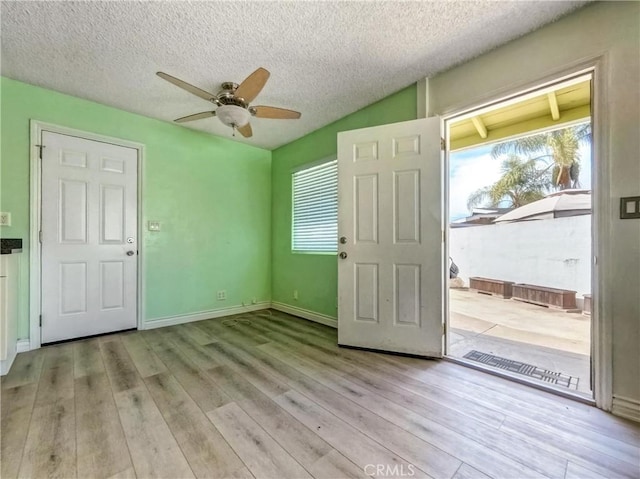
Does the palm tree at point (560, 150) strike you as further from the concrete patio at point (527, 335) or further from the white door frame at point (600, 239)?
the white door frame at point (600, 239)

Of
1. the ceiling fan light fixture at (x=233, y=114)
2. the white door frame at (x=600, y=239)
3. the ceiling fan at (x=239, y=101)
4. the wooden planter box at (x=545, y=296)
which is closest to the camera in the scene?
the white door frame at (x=600, y=239)

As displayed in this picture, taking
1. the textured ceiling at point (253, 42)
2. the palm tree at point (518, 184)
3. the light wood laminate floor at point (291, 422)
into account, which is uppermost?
the textured ceiling at point (253, 42)

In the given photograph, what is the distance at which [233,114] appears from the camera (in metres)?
2.28

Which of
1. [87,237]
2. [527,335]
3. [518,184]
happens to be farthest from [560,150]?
[87,237]

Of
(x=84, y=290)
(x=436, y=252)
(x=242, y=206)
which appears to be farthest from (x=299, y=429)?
(x=242, y=206)

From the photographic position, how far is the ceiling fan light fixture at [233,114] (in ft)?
7.35

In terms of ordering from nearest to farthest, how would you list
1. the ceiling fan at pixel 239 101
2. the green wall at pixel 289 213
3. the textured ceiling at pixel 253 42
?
the textured ceiling at pixel 253 42, the ceiling fan at pixel 239 101, the green wall at pixel 289 213

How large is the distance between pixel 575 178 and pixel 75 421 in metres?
6.17

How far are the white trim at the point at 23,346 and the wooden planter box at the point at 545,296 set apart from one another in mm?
6520

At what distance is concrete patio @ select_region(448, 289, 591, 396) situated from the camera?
2262 mm

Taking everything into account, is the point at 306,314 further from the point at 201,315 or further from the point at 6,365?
the point at 6,365

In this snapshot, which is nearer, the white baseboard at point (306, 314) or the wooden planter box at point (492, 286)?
the white baseboard at point (306, 314)

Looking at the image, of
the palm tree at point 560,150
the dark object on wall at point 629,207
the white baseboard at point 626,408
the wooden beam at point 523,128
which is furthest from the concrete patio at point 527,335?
the wooden beam at point 523,128

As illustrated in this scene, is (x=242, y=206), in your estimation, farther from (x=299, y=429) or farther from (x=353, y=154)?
(x=299, y=429)
